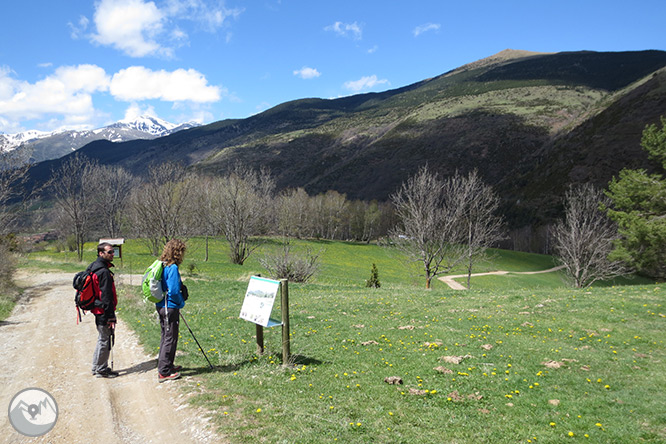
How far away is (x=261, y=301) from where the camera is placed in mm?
8820

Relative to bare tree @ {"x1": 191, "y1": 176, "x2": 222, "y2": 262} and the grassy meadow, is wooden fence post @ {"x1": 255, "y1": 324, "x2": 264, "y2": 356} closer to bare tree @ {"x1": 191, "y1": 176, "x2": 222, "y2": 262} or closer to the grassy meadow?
the grassy meadow

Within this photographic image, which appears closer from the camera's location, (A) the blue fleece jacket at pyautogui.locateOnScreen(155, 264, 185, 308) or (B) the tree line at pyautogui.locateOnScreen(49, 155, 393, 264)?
(A) the blue fleece jacket at pyautogui.locateOnScreen(155, 264, 185, 308)

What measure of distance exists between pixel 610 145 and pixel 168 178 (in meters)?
140

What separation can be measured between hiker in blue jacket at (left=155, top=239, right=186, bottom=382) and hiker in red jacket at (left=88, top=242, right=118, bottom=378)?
1.32m

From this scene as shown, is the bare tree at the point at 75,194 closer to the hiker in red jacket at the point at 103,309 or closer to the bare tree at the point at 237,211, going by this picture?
the bare tree at the point at 237,211

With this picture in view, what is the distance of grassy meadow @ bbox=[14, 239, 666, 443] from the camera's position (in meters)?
6.09

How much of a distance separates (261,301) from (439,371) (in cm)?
445

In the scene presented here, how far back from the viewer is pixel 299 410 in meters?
6.61

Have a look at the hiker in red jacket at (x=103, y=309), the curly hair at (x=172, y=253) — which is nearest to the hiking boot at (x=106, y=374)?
the hiker in red jacket at (x=103, y=309)

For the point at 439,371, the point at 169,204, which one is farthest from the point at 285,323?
the point at 169,204

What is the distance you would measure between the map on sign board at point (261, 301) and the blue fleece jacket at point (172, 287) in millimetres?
1436

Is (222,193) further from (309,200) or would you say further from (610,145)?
(610,145)

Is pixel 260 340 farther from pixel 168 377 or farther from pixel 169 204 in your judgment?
pixel 169 204

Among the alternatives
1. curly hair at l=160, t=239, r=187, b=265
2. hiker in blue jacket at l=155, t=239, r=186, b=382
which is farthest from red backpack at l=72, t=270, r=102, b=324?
curly hair at l=160, t=239, r=187, b=265
